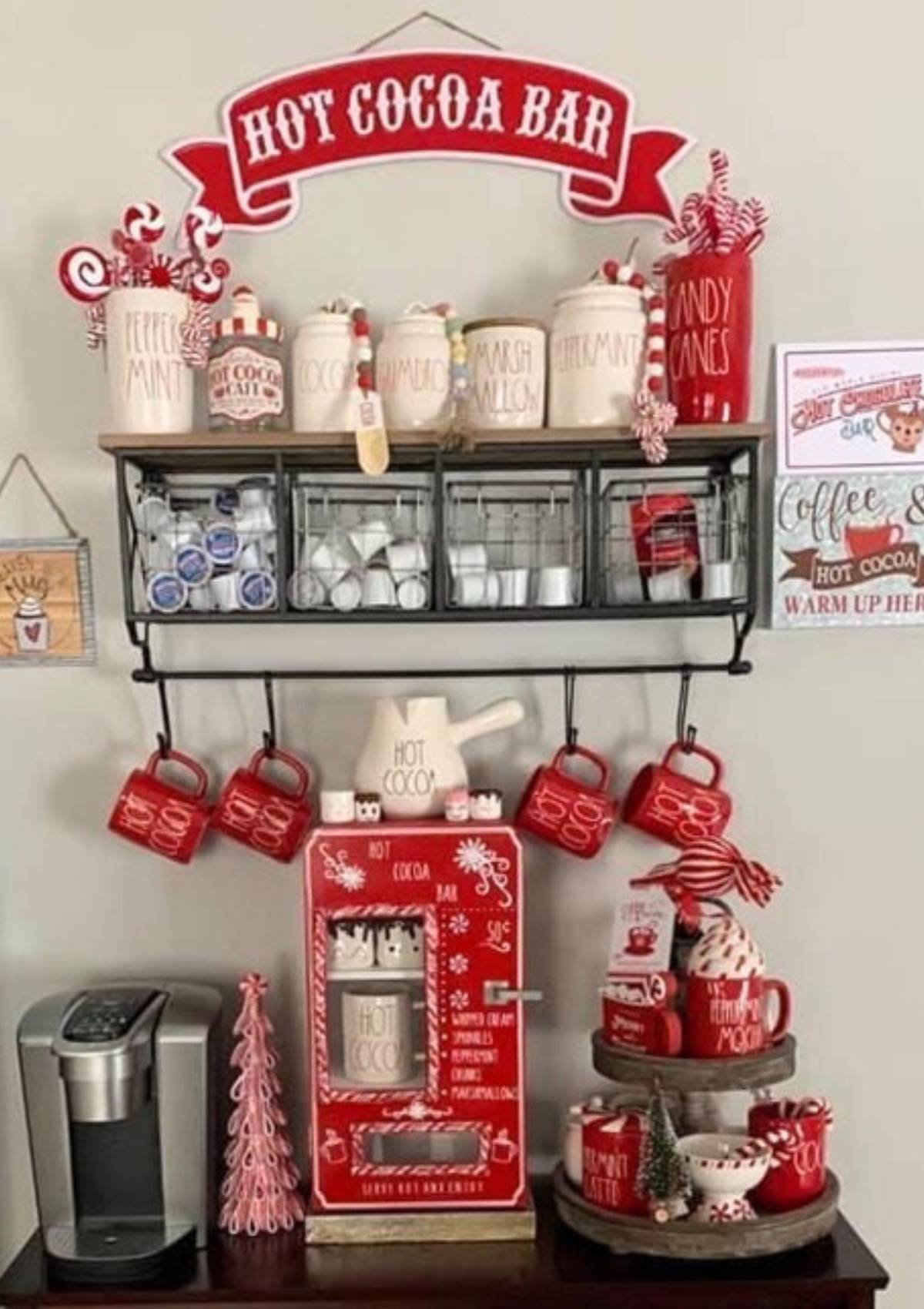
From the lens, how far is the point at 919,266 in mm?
1536

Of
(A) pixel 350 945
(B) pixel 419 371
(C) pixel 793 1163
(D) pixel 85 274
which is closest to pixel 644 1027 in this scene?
(C) pixel 793 1163

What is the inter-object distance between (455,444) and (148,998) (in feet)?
2.35

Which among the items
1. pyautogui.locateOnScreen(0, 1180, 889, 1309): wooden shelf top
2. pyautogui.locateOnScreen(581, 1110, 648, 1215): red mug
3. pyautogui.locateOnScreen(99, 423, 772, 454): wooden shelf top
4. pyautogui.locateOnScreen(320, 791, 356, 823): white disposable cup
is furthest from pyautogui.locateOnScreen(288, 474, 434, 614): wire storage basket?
pyautogui.locateOnScreen(0, 1180, 889, 1309): wooden shelf top

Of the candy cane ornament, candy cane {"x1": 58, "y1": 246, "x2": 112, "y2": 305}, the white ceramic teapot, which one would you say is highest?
candy cane {"x1": 58, "y1": 246, "x2": 112, "y2": 305}

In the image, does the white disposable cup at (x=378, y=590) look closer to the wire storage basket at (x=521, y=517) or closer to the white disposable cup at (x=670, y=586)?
the wire storage basket at (x=521, y=517)

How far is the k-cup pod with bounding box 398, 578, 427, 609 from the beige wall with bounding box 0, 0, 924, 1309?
15 centimetres

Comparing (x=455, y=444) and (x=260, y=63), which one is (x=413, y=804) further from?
(x=260, y=63)

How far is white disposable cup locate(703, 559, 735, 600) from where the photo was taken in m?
1.43

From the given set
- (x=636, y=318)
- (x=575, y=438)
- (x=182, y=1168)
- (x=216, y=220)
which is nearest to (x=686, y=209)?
(x=636, y=318)

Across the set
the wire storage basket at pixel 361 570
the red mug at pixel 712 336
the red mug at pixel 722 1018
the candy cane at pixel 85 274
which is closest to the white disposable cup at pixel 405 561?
the wire storage basket at pixel 361 570

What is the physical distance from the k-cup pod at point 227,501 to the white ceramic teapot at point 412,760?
0.93 ft

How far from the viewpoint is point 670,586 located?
1446 mm

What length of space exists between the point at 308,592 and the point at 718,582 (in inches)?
18.1

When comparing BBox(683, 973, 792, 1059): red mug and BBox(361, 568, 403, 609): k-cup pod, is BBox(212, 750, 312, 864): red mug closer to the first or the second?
BBox(361, 568, 403, 609): k-cup pod
